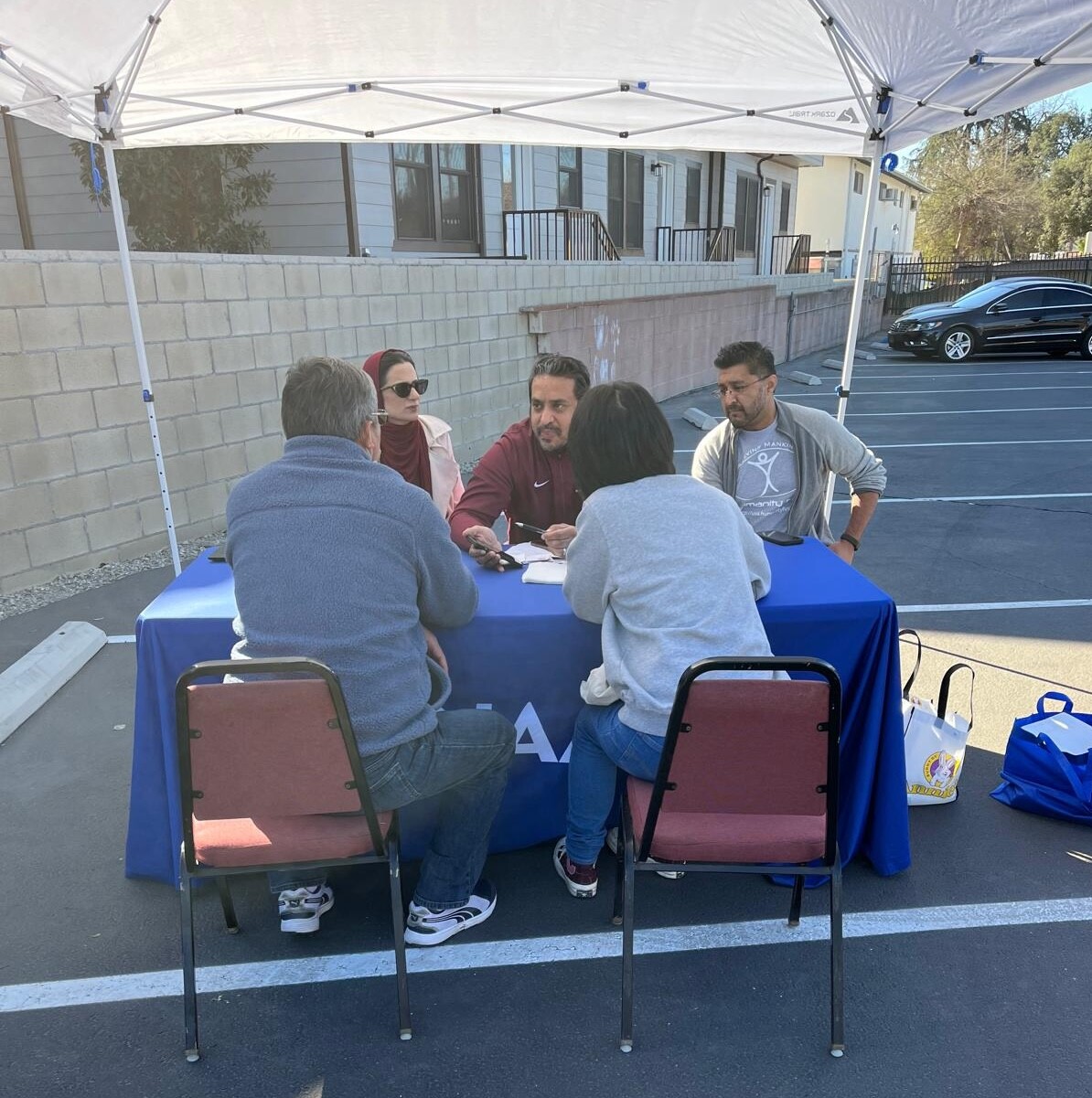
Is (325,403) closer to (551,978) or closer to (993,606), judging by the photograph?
(551,978)

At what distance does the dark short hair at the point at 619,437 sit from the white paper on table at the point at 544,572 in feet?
1.51

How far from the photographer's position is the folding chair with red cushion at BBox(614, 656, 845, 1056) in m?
1.82

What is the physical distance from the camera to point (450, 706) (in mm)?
2525

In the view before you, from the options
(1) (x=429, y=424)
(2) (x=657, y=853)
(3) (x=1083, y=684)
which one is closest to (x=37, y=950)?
(2) (x=657, y=853)

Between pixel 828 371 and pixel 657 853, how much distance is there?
16.7 m

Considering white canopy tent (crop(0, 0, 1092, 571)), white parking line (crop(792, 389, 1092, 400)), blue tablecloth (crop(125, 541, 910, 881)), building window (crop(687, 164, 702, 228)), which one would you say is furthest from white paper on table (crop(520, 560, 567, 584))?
building window (crop(687, 164, 702, 228))

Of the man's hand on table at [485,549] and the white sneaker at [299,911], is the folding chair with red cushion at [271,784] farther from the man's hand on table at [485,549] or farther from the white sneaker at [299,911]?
the man's hand on table at [485,549]

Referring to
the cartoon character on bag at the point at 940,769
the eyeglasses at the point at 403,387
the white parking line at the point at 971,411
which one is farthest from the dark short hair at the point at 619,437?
the white parking line at the point at 971,411

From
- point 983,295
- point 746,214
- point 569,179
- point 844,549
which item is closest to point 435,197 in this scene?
point 569,179

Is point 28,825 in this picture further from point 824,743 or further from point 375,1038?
point 824,743

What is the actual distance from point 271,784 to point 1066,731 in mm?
2670

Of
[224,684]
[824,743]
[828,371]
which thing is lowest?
[828,371]

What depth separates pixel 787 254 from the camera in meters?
24.9

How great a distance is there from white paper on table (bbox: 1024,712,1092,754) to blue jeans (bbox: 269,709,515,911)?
6.37ft
